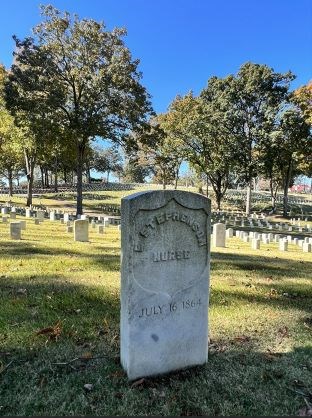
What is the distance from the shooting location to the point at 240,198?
169ft

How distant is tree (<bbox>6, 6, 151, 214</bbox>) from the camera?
2267 centimetres

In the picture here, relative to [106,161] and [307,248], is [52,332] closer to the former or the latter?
[307,248]

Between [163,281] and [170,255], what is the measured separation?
25 cm

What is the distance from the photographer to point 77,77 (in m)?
23.5

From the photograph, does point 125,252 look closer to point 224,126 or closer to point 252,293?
point 252,293

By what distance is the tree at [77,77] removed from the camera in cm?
2267

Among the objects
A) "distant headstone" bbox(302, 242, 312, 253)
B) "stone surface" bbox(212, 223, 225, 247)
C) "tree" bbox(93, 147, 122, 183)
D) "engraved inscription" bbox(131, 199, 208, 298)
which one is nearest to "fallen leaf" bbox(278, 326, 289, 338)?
"engraved inscription" bbox(131, 199, 208, 298)

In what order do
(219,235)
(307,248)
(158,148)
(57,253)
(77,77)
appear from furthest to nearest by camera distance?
(158,148), (77,77), (307,248), (219,235), (57,253)

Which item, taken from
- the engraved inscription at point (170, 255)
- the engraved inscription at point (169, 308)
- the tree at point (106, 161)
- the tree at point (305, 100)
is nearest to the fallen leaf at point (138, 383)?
the engraved inscription at point (169, 308)

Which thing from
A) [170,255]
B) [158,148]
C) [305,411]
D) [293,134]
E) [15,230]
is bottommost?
[305,411]

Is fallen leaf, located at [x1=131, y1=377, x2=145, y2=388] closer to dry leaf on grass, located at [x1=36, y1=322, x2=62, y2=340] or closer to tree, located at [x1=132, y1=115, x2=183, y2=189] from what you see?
dry leaf on grass, located at [x1=36, y1=322, x2=62, y2=340]

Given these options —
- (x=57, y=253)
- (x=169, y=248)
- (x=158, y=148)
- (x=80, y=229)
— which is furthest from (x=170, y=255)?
(x=158, y=148)

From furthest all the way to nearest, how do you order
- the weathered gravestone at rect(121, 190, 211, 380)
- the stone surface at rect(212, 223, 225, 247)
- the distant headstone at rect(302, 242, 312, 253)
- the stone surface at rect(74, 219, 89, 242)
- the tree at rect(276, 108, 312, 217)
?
the tree at rect(276, 108, 312, 217) < the distant headstone at rect(302, 242, 312, 253) < the stone surface at rect(212, 223, 225, 247) < the stone surface at rect(74, 219, 89, 242) < the weathered gravestone at rect(121, 190, 211, 380)

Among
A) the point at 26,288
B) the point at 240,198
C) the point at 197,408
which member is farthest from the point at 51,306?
the point at 240,198
